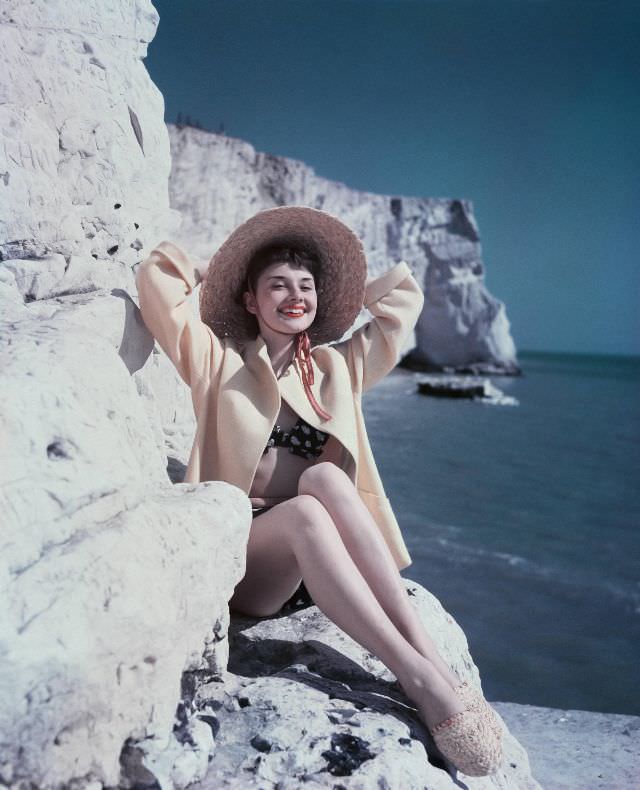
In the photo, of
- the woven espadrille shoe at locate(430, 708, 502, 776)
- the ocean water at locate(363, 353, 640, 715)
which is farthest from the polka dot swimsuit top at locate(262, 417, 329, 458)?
the ocean water at locate(363, 353, 640, 715)

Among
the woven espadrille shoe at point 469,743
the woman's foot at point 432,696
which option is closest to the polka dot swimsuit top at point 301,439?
the woman's foot at point 432,696

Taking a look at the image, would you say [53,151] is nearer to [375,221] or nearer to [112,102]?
[112,102]

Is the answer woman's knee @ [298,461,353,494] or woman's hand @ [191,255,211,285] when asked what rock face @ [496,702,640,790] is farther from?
woman's hand @ [191,255,211,285]

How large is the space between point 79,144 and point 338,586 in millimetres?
1708

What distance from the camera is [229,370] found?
207 cm

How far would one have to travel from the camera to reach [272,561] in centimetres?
188

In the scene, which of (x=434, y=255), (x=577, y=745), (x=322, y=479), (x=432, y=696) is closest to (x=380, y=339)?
(x=322, y=479)

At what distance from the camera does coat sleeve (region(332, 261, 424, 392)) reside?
2283mm

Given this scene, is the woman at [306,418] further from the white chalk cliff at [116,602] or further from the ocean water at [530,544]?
the ocean water at [530,544]

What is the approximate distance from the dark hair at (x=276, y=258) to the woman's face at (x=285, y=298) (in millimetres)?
26

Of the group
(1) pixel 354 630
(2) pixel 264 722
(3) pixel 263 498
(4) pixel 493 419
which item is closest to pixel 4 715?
(2) pixel 264 722

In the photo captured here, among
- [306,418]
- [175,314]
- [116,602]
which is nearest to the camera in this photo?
[116,602]

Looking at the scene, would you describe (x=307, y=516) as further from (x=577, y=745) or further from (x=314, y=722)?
(x=577, y=745)

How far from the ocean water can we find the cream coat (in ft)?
6.96
